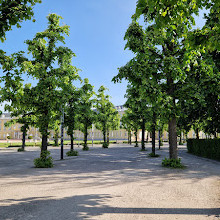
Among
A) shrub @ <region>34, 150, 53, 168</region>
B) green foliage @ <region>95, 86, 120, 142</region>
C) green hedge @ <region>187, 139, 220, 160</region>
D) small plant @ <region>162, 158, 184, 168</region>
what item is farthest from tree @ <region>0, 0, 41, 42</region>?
green foliage @ <region>95, 86, 120, 142</region>

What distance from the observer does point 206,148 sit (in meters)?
20.0

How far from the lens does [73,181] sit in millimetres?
9172

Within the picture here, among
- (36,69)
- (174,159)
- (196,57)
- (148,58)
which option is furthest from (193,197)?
(36,69)

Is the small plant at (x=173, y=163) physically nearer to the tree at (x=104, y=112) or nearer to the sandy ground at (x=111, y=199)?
the sandy ground at (x=111, y=199)

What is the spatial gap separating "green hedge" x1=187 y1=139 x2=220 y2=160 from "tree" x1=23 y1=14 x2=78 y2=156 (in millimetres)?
12964

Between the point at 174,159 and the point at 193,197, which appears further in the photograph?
the point at 174,159

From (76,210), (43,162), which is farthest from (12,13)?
(43,162)

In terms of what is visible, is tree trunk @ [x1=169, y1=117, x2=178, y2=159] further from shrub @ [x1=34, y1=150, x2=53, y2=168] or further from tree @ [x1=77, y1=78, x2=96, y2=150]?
tree @ [x1=77, y1=78, x2=96, y2=150]

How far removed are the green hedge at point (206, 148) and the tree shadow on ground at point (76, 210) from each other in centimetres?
1347

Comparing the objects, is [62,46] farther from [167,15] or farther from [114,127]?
[114,127]

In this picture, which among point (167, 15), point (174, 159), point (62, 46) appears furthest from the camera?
point (62, 46)

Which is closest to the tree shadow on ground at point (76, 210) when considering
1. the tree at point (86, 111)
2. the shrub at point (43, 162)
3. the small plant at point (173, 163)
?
the small plant at point (173, 163)

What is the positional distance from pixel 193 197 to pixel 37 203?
4805 mm

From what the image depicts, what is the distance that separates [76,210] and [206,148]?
17.7 meters
